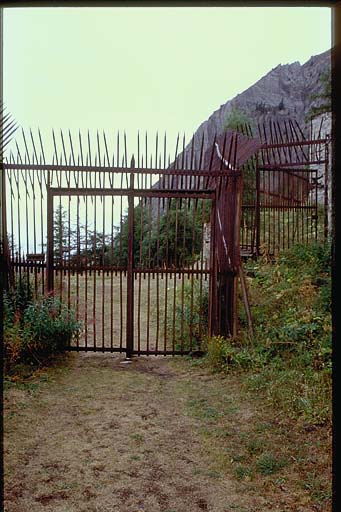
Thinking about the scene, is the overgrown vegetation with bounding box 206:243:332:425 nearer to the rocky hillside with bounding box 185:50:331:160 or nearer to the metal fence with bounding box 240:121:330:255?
the metal fence with bounding box 240:121:330:255

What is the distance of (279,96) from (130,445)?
22.6 m

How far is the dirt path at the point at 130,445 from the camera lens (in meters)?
2.93

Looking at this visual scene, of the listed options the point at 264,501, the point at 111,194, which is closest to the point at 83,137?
the point at 111,194

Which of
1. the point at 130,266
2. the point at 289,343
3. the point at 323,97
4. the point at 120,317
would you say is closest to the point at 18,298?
the point at 130,266

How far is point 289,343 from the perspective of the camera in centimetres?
538

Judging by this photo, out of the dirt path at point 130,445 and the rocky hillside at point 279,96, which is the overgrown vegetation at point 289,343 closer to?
the dirt path at point 130,445

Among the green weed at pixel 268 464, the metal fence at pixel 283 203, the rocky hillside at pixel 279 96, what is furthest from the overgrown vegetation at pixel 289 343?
the rocky hillside at pixel 279 96

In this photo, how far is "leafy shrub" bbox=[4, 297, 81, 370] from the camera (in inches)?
208

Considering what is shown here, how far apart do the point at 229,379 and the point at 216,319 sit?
1140mm

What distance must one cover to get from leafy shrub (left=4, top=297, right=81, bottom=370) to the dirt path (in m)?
Result: 0.32

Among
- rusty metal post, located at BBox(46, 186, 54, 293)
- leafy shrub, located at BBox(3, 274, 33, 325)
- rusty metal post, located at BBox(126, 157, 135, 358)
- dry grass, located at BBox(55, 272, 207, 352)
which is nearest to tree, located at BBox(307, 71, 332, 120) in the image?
rusty metal post, located at BBox(126, 157, 135, 358)

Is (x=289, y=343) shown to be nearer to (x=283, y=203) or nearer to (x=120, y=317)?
(x=120, y=317)

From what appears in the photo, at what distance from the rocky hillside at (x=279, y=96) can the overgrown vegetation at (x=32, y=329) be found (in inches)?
698

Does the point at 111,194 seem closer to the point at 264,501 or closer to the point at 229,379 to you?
the point at 229,379
